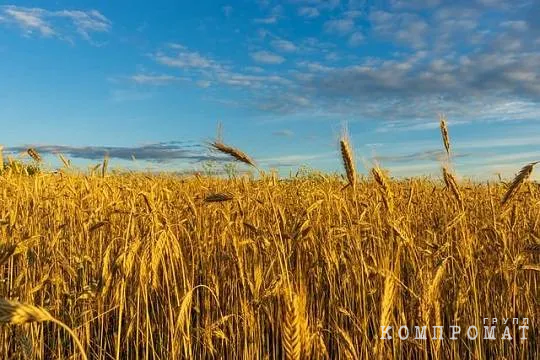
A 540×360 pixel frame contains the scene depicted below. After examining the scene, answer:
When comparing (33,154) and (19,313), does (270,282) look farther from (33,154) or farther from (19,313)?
(33,154)

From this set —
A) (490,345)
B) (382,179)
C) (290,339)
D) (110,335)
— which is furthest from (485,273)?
(110,335)

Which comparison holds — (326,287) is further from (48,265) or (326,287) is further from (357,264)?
(48,265)

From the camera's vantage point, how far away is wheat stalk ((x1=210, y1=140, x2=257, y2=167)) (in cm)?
221

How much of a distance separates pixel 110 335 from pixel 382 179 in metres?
2.18

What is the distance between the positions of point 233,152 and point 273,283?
79 centimetres

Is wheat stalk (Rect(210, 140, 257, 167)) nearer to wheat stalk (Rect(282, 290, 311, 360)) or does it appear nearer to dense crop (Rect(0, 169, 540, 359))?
dense crop (Rect(0, 169, 540, 359))

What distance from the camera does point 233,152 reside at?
2.30 metres

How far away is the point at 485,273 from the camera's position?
3.06 m

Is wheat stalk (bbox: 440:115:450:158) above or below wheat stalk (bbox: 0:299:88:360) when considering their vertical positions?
above

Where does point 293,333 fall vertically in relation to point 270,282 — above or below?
above

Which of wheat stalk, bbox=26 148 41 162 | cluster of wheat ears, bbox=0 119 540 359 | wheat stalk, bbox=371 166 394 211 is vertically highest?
wheat stalk, bbox=26 148 41 162

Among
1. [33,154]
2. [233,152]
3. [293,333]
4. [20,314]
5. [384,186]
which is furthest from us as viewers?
[33,154]

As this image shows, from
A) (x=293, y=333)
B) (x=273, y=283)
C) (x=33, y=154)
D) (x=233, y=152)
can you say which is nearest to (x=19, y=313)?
(x=293, y=333)

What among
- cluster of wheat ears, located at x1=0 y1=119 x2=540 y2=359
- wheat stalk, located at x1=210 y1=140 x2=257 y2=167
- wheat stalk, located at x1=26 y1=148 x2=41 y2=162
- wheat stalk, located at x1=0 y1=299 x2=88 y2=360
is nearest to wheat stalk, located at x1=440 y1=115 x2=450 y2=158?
cluster of wheat ears, located at x1=0 y1=119 x2=540 y2=359
